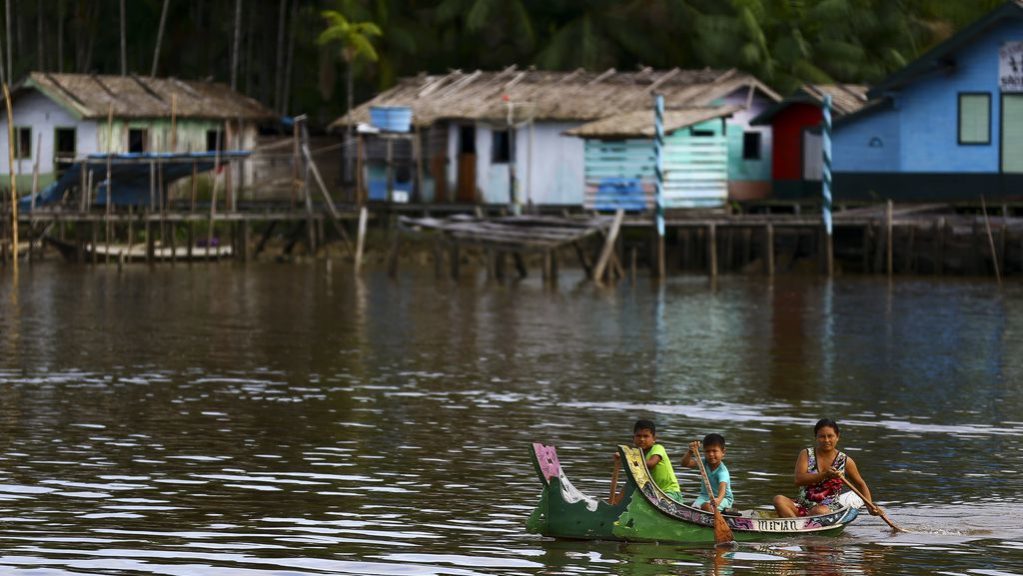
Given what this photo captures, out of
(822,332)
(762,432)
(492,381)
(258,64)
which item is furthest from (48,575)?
(258,64)

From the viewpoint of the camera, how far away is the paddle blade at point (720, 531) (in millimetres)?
14633

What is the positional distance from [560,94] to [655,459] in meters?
36.3

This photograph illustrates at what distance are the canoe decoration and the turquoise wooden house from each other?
108 ft

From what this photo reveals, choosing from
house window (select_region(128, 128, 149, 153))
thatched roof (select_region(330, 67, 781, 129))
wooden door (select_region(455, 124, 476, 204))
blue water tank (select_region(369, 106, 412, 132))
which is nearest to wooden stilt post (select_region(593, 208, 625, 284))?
thatched roof (select_region(330, 67, 781, 129))

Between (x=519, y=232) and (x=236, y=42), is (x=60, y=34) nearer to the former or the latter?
(x=236, y=42)

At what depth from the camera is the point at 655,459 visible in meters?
15.1

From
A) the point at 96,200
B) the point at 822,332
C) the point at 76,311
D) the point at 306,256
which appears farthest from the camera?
the point at 306,256

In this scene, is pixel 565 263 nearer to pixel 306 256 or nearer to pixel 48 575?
pixel 306 256

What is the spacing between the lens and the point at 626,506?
48.6 ft

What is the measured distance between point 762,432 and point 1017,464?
3.11 meters

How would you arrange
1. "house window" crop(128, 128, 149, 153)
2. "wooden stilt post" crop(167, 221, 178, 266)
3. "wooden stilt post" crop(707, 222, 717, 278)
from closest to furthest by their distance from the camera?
"wooden stilt post" crop(707, 222, 717, 278)
"wooden stilt post" crop(167, 221, 178, 266)
"house window" crop(128, 128, 149, 153)

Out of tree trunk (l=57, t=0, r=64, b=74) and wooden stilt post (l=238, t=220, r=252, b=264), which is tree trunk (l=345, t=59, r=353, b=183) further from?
tree trunk (l=57, t=0, r=64, b=74)

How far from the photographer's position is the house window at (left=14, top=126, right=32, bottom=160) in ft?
183

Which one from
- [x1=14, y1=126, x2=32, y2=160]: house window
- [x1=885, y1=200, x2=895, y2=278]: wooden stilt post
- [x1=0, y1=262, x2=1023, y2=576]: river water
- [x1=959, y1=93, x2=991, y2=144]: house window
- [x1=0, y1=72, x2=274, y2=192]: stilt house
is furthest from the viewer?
[x1=14, y1=126, x2=32, y2=160]: house window
